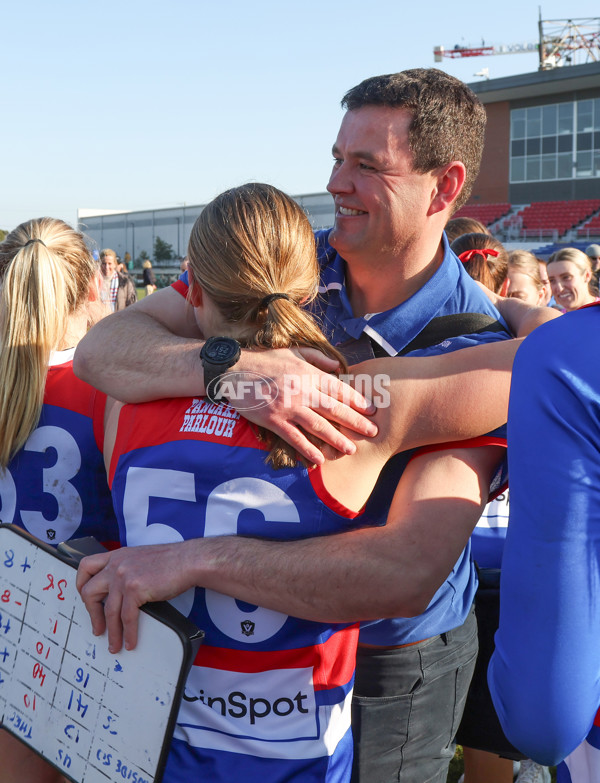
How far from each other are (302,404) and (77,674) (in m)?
0.71

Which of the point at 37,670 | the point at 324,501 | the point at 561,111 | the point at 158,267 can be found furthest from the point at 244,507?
the point at 158,267

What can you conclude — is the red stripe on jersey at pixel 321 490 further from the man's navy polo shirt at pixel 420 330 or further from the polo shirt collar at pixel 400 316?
the polo shirt collar at pixel 400 316

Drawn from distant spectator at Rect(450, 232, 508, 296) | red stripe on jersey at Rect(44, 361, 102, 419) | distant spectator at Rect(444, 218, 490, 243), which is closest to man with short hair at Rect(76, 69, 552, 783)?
red stripe on jersey at Rect(44, 361, 102, 419)

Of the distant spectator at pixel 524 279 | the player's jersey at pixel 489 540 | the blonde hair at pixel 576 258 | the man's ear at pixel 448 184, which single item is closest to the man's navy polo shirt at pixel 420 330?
the man's ear at pixel 448 184

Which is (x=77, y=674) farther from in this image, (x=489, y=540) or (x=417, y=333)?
(x=489, y=540)

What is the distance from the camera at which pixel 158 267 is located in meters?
39.3

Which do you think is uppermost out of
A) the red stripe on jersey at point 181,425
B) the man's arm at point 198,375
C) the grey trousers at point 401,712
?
the man's arm at point 198,375

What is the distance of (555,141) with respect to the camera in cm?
2969

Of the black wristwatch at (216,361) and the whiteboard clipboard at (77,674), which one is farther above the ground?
the black wristwatch at (216,361)

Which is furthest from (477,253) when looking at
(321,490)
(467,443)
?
(321,490)

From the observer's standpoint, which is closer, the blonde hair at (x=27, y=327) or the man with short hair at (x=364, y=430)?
the man with short hair at (x=364, y=430)

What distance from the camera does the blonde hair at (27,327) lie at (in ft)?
6.46

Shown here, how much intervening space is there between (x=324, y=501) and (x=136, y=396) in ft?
1.62

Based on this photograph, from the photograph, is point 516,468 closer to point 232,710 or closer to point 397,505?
point 397,505
